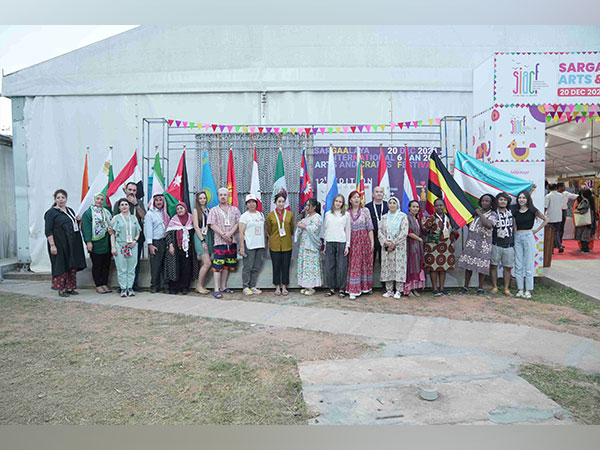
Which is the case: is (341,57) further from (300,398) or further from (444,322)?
(300,398)

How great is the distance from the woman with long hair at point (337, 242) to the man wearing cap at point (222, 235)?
139 centimetres

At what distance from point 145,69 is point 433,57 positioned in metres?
5.32

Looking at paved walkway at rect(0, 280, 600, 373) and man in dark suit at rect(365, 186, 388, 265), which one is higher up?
man in dark suit at rect(365, 186, 388, 265)

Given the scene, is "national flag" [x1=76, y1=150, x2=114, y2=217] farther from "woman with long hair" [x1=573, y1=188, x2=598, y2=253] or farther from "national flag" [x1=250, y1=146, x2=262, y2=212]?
"woman with long hair" [x1=573, y1=188, x2=598, y2=253]

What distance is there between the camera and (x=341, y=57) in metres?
7.71

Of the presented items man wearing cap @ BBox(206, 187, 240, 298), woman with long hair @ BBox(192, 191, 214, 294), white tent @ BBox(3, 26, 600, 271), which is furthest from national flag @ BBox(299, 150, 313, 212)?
woman with long hair @ BBox(192, 191, 214, 294)

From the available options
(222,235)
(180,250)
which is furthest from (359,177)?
(180,250)

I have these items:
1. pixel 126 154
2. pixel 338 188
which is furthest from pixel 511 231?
pixel 126 154

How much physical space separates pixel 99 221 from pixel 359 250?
394cm

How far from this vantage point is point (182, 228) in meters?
6.27

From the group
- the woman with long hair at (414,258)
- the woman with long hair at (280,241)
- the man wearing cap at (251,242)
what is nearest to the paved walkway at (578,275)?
the woman with long hair at (414,258)

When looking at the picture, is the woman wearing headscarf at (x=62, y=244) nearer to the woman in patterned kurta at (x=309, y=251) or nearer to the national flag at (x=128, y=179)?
the national flag at (x=128, y=179)

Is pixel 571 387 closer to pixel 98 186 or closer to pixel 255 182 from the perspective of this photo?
pixel 255 182

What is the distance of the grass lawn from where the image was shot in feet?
8.95
